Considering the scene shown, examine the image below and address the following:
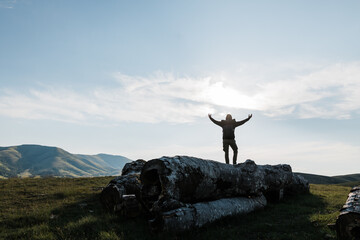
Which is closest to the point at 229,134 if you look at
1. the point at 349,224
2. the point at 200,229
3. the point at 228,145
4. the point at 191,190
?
the point at 228,145

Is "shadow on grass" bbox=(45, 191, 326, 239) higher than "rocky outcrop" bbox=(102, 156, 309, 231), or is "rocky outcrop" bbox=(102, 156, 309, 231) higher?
"rocky outcrop" bbox=(102, 156, 309, 231)

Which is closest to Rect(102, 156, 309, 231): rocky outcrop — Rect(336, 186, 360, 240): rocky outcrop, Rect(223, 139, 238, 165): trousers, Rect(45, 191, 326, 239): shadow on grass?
Rect(45, 191, 326, 239): shadow on grass

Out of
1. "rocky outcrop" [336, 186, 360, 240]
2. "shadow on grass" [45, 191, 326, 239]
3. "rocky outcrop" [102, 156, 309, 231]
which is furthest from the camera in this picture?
"rocky outcrop" [102, 156, 309, 231]

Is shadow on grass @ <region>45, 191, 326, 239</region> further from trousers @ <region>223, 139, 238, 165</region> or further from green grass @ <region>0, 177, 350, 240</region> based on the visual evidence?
trousers @ <region>223, 139, 238, 165</region>

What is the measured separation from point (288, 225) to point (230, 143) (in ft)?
33.4

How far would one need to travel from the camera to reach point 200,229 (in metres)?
7.58

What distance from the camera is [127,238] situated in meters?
6.75

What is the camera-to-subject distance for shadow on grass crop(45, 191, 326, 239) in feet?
23.1

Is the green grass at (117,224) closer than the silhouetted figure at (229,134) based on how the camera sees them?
Yes

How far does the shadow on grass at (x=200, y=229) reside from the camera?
7.03 metres

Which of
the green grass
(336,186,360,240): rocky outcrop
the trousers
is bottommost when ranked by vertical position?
the green grass

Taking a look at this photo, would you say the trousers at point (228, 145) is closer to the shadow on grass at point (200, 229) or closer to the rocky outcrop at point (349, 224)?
the shadow on grass at point (200, 229)

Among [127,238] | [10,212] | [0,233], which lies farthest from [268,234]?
[10,212]

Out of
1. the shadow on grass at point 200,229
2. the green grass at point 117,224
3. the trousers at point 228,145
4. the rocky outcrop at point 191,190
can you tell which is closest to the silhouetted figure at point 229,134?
the trousers at point 228,145
